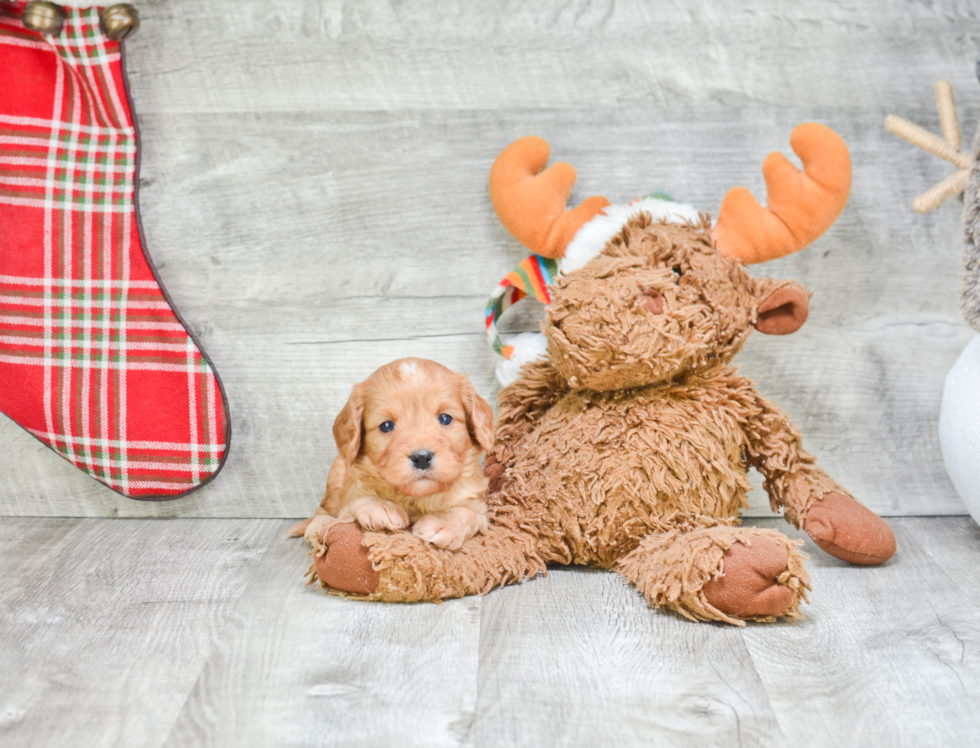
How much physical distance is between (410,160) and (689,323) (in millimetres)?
642

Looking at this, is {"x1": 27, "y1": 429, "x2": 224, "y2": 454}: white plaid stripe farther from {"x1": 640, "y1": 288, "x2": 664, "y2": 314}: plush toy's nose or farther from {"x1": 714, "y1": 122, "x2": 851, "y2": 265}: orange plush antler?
{"x1": 714, "y1": 122, "x2": 851, "y2": 265}: orange plush antler

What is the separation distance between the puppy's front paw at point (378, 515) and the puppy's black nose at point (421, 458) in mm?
103

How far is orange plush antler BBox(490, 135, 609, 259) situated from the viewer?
1.49 meters

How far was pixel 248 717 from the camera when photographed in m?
1.00

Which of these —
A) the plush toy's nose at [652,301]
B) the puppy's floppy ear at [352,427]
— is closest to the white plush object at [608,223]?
the plush toy's nose at [652,301]

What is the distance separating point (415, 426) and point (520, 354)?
13.2 inches

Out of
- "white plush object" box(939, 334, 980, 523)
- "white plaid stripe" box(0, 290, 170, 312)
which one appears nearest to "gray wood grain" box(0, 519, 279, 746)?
"white plaid stripe" box(0, 290, 170, 312)

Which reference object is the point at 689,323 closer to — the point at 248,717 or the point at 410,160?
the point at 410,160

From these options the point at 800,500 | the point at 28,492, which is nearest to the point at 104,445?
the point at 28,492

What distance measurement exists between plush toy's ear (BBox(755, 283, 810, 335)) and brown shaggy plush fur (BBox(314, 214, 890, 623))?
1 cm

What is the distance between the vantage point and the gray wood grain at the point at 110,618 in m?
1.01

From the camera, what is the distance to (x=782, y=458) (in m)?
1.45

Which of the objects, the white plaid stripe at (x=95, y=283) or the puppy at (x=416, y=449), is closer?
the puppy at (x=416, y=449)

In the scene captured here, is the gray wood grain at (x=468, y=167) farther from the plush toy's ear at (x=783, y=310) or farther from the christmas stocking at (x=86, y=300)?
the plush toy's ear at (x=783, y=310)
